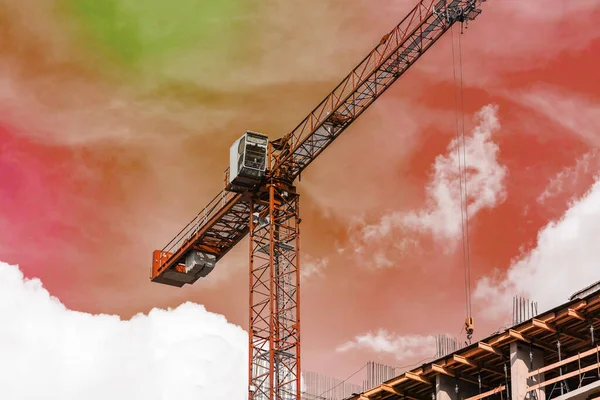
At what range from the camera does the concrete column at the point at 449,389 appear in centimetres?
5419

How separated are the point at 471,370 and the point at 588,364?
17.9 ft

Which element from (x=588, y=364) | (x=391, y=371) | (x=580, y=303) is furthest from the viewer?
(x=391, y=371)

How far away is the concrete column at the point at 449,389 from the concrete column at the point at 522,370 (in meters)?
3.98

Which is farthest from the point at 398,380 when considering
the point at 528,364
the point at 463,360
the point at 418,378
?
the point at 528,364

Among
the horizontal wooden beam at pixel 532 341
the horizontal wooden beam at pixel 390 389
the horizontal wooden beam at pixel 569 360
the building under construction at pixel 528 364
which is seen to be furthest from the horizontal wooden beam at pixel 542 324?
the horizontal wooden beam at pixel 390 389

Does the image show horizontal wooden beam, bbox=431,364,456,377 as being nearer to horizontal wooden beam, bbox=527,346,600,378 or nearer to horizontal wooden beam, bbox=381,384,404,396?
horizontal wooden beam, bbox=381,384,404,396

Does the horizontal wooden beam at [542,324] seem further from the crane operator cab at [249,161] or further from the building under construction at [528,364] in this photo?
the crane operator cab at [249,161]

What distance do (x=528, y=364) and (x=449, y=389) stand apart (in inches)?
193

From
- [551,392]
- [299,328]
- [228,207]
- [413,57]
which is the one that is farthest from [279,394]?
[551,392]

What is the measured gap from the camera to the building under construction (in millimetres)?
48562

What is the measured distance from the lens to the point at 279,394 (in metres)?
78.0

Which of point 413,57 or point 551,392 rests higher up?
point 413,57

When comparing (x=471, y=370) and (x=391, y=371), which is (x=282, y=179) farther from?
(x=471, y=370)

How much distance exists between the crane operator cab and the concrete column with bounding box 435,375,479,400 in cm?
3113
